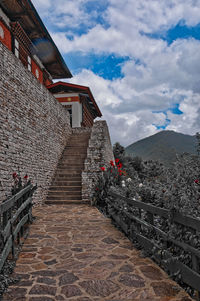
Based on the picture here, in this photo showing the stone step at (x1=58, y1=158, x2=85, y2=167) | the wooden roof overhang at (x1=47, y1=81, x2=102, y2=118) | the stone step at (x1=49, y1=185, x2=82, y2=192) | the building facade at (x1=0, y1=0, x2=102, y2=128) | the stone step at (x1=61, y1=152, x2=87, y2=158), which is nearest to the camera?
the stone step at (x1=49, y1=185, x2=82, y2=192)

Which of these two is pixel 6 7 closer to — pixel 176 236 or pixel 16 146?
pixel 16 146

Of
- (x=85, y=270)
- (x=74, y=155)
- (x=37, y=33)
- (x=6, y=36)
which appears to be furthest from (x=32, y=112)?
(x=85, y=270)

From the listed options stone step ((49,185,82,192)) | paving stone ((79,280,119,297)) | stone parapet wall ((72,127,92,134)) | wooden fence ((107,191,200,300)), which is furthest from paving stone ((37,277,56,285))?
stone parapet wall ((72,127,92,134))

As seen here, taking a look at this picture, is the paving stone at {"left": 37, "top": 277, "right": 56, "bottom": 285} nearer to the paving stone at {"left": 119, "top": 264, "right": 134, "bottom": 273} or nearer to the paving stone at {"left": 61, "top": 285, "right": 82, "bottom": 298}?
the paving stone at {"left": 61, "top": 285, "right": 82, "bottom": 298}

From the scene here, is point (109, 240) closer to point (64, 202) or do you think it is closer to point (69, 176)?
point (64, 202)

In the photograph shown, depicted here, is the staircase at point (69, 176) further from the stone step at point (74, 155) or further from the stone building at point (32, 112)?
the stone building at point (32, 112)

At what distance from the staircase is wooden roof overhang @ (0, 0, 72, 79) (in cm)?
581

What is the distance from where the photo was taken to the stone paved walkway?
2.71 meters

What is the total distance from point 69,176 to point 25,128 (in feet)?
11.3

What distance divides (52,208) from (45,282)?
17.3 feet

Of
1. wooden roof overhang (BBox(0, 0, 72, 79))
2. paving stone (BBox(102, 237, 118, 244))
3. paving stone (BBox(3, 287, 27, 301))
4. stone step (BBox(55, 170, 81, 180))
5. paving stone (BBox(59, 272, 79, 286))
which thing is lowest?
paving stone (BBox(59, 272, 79, 286))

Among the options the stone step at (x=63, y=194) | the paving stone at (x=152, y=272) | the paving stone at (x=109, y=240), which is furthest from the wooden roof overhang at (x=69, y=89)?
the paving stone at (x=152, y=272)

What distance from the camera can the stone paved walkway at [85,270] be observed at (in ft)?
8.89

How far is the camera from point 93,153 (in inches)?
436
